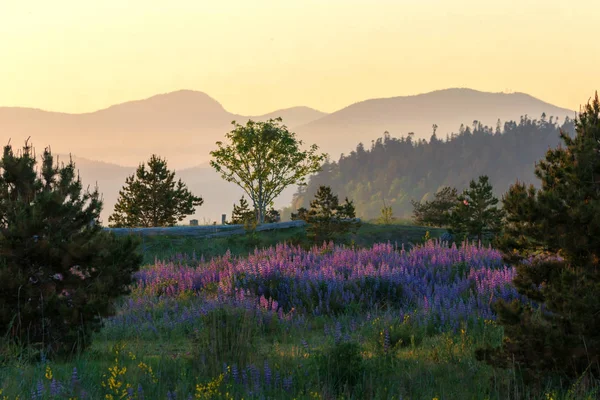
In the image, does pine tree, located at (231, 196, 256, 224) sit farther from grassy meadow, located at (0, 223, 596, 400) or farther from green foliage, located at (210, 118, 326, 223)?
grassy meadow, located at (0, 223, 596, 400)

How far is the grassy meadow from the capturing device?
520 centimetres

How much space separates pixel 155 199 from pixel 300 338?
21.0m

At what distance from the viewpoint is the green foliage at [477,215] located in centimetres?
1753

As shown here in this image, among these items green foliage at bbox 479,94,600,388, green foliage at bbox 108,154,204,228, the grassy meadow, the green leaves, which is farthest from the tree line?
green foliage at bbox 108,154,204,228

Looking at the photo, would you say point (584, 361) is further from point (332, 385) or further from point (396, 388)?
point (332, 385)

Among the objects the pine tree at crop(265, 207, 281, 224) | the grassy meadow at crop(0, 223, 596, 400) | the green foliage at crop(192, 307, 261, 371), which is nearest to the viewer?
the grassy meadow at crop(0, 223, 596, 400)

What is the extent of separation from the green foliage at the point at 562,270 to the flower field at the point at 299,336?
437 mm

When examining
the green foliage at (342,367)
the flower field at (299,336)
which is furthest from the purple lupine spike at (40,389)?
the green foliage at (342,367)

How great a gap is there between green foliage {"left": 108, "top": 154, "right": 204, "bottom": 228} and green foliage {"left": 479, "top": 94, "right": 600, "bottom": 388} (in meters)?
23.2

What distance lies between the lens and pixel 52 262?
20.7ft

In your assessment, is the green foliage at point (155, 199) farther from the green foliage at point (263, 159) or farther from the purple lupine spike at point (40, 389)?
the purple lupine spike at point (40, 389)

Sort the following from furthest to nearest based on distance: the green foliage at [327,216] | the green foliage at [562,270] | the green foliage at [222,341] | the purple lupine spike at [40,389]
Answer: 1. the green foliage at [327,216]
2. the green foliage at [222,341]
3. the green foliage at [562,270]
4. the purple lupine spike at [40,389]

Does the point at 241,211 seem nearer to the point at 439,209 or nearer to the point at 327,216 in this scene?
the point at 439,209

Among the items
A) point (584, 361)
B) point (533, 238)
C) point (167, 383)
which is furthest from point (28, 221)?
point (584, 361)
